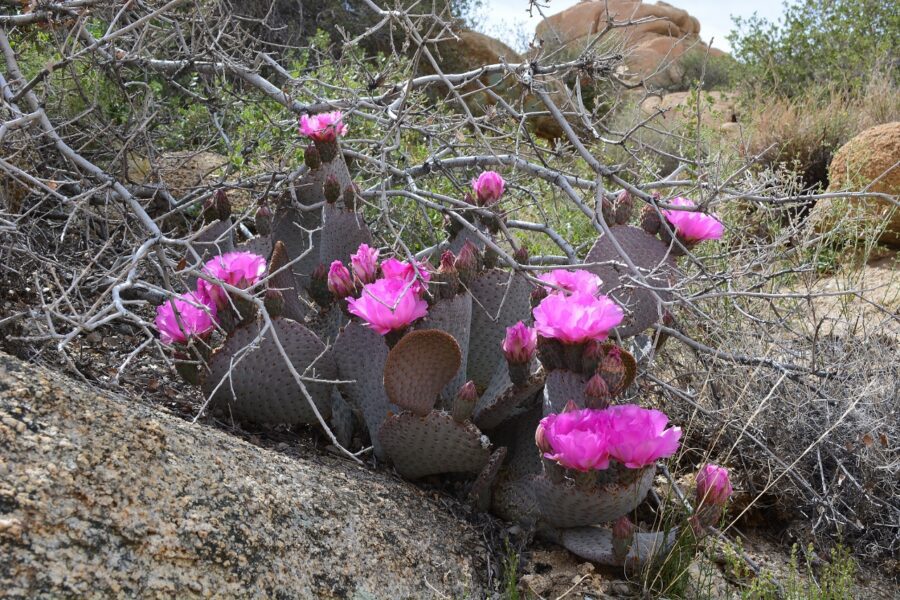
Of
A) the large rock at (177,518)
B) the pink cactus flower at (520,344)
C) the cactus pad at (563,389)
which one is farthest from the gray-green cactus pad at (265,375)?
the cactus pad at (563,389)

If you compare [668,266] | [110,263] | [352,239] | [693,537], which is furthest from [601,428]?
[110,263]

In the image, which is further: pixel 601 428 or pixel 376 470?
pixel 376 470

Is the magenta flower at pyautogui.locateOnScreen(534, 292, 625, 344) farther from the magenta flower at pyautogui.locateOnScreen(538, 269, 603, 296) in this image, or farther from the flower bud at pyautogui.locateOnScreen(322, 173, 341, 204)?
the flower bud at pyautogui.locateOnScreen(322, 173, 341, 204)

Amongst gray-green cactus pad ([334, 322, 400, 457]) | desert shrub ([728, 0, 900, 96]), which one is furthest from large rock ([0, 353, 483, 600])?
desert shrub ([728, 0, 900, 96])

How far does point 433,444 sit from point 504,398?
0.68ft

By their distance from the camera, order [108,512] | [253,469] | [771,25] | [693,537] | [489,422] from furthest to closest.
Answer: [771,25] < [489,422] < [693,537] < [253,469] < [108,512]

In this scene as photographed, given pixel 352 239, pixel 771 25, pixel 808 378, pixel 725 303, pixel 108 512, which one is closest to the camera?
pixel 108 512

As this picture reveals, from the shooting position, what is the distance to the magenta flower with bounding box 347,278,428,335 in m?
1.90

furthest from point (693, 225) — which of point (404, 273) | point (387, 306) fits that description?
point (387, 306)

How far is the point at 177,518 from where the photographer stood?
140 cm

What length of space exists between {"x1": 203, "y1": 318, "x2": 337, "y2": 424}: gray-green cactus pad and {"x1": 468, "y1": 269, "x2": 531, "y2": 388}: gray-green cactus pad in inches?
16.4

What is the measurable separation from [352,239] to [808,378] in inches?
59.4

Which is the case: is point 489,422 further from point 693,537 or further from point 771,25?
point 771,25

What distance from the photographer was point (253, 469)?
5.49ft
